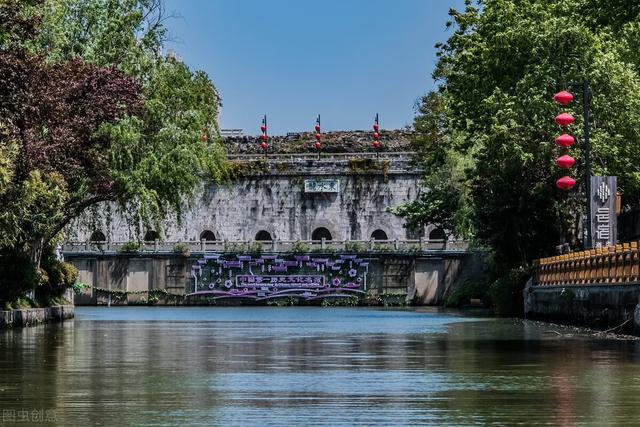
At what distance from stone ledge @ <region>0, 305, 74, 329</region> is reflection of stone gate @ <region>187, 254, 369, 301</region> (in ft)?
110

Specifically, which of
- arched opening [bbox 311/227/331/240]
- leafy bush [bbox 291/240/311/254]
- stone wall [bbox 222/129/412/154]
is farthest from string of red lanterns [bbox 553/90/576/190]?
stone wall [bbox 222/129/412/154]

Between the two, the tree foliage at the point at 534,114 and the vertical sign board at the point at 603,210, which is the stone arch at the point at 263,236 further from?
the vertical sign board at the point at 603,210

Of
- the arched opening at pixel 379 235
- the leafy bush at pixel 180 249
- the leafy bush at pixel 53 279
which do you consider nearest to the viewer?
the leafy bush at pixel 53 279

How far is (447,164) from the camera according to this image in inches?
2482

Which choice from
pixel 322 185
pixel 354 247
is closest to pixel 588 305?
pixel 354 247

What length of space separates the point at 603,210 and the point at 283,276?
132 ft

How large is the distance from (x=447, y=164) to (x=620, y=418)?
169ft

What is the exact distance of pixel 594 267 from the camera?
33.6 metres

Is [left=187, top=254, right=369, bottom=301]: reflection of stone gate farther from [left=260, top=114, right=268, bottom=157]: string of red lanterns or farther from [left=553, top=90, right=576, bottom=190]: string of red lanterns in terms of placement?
[left=553, top=90, right=576, bottom=190]: string of red lanterns

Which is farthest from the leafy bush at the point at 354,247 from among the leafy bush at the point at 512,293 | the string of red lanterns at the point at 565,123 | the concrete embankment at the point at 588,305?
the string of red lanterns at the point at 565,123

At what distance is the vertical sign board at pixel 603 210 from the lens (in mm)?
37750

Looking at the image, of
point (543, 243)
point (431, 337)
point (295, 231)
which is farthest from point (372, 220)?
point (431, 337)

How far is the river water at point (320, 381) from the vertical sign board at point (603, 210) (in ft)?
37.2

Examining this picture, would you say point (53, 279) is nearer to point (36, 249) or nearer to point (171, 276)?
point (36, 249)
